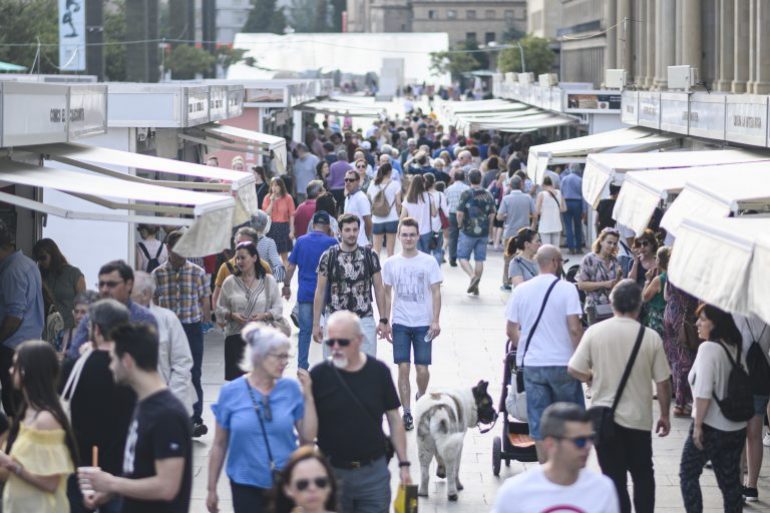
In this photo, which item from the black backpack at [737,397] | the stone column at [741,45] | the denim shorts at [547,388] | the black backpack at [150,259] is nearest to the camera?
the black backpack at [737,397]

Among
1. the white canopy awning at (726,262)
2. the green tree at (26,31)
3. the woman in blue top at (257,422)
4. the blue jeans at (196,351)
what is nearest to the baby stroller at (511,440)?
the white canopy awning at (726,262)

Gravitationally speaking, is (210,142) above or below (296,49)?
below

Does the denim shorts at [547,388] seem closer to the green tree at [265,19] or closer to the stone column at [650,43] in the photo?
the stone column at [650,43]

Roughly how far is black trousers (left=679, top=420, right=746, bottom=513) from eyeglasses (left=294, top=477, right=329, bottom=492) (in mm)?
3950

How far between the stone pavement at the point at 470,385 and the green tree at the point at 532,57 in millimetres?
45857

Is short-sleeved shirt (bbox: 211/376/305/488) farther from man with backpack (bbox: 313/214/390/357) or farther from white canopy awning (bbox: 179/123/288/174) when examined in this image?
white canopy awning (bbox: 179/123/288/174)

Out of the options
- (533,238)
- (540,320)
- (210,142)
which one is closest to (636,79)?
(210,142)

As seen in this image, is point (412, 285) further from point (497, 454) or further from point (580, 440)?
point (580, 440)

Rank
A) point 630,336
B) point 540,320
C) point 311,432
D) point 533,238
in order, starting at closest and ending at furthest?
point 311,432 < point 630,336 < point 540,320 < point 533,238

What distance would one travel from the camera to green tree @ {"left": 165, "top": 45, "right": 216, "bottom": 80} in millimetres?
76125

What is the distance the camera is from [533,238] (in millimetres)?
12938

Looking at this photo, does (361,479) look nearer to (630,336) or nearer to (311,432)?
(311,432)

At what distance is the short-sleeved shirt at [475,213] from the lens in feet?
65.9

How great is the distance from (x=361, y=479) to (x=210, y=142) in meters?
13.5
